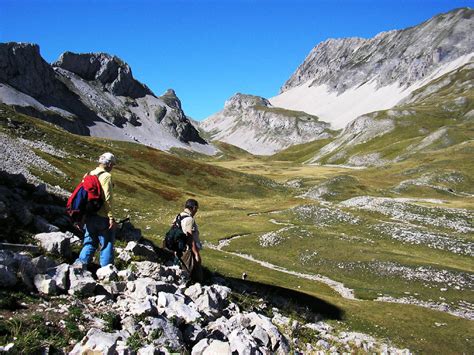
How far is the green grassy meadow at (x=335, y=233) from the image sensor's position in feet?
121

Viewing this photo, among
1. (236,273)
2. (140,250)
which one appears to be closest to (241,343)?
(140,250)

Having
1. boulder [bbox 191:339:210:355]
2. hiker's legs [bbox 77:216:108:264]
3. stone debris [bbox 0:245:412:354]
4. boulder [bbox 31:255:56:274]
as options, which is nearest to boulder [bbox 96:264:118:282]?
stone debris [bbox 0:245:412:354]

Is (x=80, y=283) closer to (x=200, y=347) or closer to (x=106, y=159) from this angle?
(x=200, y=347)

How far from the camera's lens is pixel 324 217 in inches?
3236

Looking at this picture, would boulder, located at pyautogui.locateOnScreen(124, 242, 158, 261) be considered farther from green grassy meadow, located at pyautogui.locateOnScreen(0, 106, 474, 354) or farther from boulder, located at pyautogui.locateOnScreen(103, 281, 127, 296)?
green grassy meadow, located at pyautogui.locateOnScreen(0, 106, 474, 354)

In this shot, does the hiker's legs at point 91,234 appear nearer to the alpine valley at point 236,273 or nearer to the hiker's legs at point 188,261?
the alpine valley at point 236,273

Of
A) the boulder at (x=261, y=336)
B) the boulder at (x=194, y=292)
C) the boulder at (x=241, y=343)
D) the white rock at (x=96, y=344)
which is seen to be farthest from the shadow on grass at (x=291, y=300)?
the white rock at (x=96, y=344)

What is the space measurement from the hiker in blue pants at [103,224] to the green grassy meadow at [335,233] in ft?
60.5

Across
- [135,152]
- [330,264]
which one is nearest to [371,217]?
[330,264]

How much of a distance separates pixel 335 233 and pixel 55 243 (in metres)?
57.1

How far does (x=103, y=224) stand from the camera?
18.4 metres

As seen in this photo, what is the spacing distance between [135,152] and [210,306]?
129591 millimetres

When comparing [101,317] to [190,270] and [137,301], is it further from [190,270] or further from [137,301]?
[190,270]

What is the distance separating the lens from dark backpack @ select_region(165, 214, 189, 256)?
2034 centimetres
